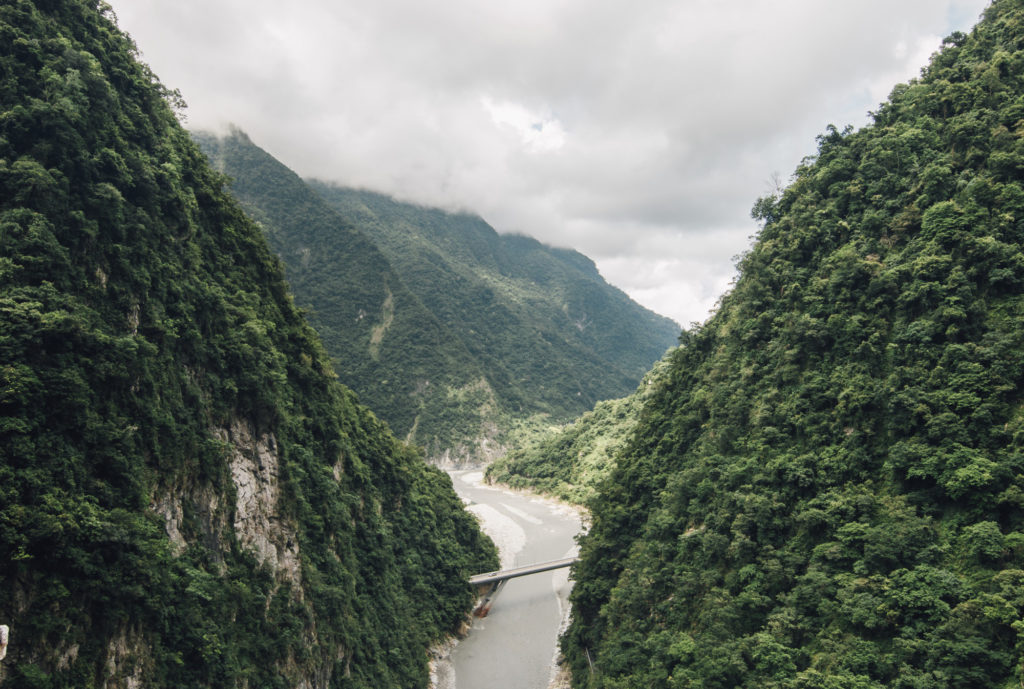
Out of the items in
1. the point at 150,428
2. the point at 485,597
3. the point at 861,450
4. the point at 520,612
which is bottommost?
the point at 520,612

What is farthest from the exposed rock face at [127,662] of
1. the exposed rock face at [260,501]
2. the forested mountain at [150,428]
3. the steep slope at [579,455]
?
the steep slope at [579,455]

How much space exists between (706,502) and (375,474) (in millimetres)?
25635

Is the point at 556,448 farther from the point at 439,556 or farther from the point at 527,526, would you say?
the point at 439,556

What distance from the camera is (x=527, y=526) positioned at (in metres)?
90.2

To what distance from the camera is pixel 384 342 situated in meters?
179

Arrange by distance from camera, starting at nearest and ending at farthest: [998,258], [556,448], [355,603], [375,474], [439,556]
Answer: [998,258] → [355,603] → [375,474] → [439,556] → [556,448]

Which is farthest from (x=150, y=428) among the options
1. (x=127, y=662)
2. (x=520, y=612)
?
(x=520, y=612)

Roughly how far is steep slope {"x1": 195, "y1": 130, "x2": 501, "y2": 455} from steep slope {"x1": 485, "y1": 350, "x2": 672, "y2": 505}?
32.9m

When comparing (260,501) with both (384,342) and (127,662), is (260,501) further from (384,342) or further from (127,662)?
(384,342)

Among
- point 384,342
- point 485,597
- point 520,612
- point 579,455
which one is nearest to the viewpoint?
point 485,597

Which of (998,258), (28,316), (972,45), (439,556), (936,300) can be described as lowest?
(439,556)

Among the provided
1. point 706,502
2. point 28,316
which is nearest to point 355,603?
point 706,502

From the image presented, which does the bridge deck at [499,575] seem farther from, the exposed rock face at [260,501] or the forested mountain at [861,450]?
the exposed rock face at [260,501]

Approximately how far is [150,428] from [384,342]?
156419mm
